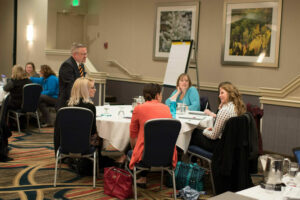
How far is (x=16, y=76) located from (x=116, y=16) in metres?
3.43

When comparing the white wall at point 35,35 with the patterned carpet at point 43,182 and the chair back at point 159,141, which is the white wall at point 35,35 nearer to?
the patterned carpet at point 43,182

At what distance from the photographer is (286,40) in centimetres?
668

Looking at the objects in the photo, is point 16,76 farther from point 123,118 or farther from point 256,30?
point 256,30

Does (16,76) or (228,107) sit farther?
(16,76)

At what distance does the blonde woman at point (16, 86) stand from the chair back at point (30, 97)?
21cm

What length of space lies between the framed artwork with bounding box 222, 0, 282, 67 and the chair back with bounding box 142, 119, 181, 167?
11.7ft

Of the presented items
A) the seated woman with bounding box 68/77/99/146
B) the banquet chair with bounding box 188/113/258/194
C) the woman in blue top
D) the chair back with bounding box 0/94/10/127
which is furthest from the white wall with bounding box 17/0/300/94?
the chair back with bounding box 0/94/10/127

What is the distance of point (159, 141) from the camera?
12.7 feet

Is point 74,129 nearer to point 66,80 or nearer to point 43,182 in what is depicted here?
point 43,182

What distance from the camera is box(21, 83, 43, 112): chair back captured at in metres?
7.05

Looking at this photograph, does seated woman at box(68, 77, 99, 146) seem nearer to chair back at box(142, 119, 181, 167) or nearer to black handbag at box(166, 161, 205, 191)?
chair back at box(142, 119, 181, 167)

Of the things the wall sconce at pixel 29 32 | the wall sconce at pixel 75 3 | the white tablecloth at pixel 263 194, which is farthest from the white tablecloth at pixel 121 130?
the wall sconce at pixel 29 32

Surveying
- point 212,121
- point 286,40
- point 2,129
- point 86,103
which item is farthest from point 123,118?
point 286,40

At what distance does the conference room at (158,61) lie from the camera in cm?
469
